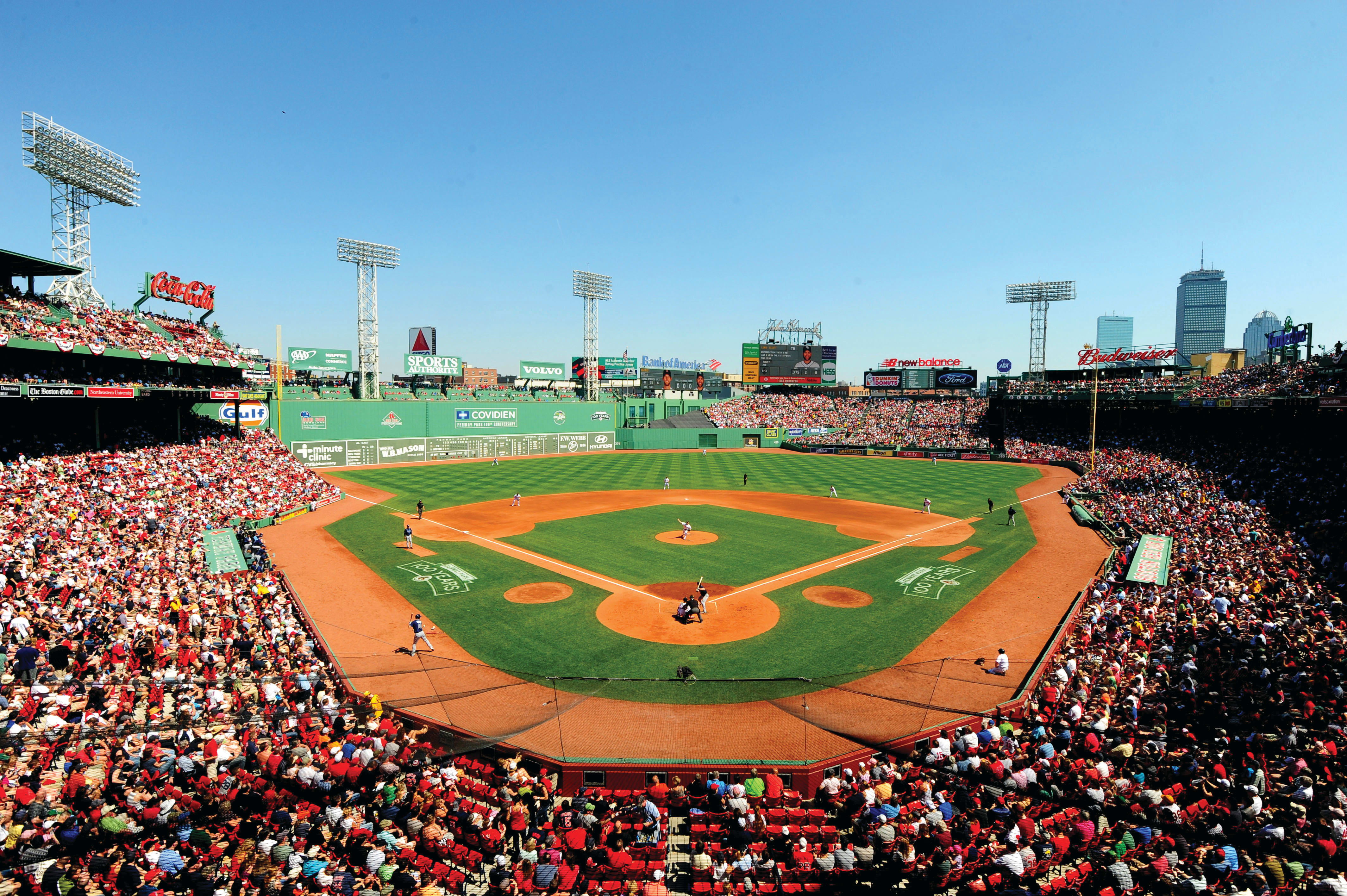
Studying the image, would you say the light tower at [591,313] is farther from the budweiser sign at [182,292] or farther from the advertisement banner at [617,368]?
the budweiser sign at [182,292]

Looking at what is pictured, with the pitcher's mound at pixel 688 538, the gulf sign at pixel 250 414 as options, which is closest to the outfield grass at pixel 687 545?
the pitcher's mound at pixel 688 538

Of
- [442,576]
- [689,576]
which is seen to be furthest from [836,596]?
[442,576]

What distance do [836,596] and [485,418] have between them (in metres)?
52.7

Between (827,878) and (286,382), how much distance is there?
67.3m

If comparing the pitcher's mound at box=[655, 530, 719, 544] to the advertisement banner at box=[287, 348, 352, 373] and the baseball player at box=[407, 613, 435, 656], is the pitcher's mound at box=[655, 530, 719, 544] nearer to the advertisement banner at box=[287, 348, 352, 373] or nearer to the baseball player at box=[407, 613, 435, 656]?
the baseball player at box=[407, 613, 435, 656]

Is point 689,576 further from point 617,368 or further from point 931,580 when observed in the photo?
point 617,368

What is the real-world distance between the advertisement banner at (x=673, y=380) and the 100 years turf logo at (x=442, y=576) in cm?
6973

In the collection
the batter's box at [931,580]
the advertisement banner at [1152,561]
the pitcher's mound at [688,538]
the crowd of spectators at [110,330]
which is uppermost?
the crowd of spectators at [110,330]

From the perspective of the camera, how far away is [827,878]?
8992mm

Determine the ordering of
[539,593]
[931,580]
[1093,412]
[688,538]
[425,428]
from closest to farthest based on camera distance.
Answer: [539,593], [931,580], [688,538], [1093,412], [425,428]

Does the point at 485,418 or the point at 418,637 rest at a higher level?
the point at 485,418

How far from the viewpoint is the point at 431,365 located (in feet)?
230

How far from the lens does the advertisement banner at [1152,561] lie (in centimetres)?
2195

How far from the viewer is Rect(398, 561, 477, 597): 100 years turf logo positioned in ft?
76.8
